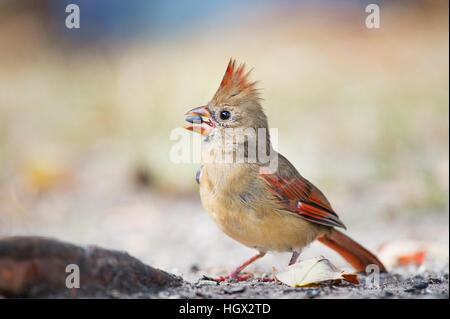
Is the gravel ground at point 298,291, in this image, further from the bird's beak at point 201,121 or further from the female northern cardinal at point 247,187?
the bird's beak at point 201,121

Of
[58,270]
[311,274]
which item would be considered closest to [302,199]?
[311,274]

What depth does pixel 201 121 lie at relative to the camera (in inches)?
163

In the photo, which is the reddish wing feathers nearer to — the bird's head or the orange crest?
the bird's head

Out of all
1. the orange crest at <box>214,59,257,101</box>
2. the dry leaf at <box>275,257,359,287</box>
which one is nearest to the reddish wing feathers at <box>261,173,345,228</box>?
the orange crest at <box>214,59,257,101</box>

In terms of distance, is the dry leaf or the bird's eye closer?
the dry leaf

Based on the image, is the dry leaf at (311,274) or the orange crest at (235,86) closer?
the dry leaf at (311,274)

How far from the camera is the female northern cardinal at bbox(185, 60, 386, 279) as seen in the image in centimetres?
379

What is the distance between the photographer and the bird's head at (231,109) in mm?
4109

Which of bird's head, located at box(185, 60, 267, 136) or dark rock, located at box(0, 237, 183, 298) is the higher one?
bird's head, located at box(185, 60, 267, 136)

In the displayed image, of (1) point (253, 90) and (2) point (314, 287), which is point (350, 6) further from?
(2) point (314, 287)

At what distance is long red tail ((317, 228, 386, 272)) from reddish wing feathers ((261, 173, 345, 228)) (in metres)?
0.32

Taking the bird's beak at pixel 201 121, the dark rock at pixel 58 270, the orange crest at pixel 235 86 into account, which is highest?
the orange crest at pixel 235 86

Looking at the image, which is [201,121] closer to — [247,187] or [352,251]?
[247,187]

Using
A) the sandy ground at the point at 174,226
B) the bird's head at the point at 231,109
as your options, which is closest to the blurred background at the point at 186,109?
the sandy ground at the point at 174,226
